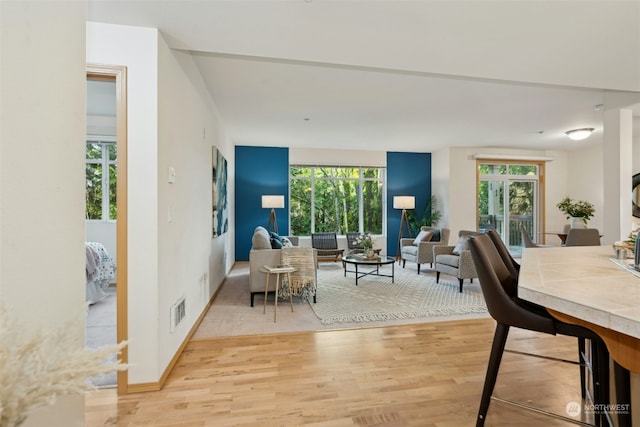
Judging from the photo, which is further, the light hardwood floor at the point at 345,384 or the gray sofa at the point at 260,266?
the gray sofa at the point at 260,266

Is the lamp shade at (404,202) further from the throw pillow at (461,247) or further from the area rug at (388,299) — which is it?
the throw pillow at (461,247)

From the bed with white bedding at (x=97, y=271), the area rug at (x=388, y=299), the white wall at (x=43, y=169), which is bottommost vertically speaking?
the area rug at (x=388, y=299)

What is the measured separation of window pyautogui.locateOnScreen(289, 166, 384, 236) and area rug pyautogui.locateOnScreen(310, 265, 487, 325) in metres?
2.20

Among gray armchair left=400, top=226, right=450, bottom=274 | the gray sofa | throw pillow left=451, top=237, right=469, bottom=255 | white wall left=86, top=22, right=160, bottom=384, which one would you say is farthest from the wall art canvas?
throw pillow left=451, top=237, right=469, bottom=255

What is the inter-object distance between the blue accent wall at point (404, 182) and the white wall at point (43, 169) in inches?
276

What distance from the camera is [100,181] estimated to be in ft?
16.9

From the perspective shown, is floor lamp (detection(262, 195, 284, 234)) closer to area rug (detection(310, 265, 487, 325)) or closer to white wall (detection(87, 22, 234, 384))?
area rug (detection(310, 265, 487, 325))

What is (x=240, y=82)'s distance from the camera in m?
3.37

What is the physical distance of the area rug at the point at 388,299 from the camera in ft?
11.3

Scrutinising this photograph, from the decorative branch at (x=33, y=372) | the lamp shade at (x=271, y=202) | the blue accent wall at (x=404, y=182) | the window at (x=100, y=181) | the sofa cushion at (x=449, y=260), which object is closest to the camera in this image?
the decorative branch at (x=33, y=372)

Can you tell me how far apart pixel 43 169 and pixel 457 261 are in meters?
4.64

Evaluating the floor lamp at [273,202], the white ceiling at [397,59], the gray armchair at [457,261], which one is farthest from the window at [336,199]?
the gray armchair at [457,261]

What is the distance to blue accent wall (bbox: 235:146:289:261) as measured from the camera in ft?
22.5

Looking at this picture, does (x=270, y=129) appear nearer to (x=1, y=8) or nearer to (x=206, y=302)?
(x=206, y=302)
